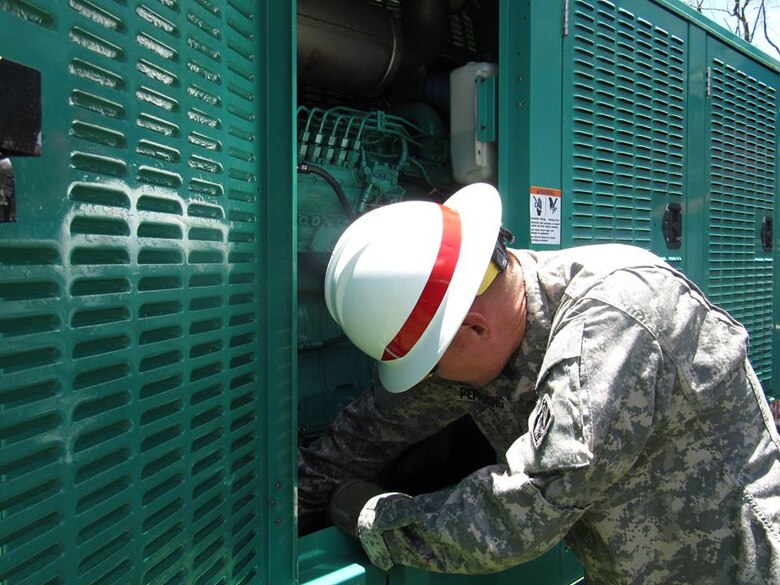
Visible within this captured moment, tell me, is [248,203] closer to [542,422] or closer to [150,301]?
[150,301]

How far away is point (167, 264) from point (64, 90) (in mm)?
332

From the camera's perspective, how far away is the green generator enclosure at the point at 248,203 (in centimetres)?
78

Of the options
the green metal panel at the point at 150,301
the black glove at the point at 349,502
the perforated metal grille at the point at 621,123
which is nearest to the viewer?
the green metal panel at the point at 150,301

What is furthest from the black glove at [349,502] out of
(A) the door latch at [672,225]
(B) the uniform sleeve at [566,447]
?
(A) the door latch at [672,225]

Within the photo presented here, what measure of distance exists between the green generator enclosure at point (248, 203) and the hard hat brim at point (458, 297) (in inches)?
10.7

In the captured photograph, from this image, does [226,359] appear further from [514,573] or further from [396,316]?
[514,573]

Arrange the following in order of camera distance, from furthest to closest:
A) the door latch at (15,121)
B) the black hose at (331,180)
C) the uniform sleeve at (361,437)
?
the black hose at (331,180)
the uniform sleeve at (361,437)
the door latch at (15,121)

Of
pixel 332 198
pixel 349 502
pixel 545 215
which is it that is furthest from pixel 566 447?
pixel 332 198

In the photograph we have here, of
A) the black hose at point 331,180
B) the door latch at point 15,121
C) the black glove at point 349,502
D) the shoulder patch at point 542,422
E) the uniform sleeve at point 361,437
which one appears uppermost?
the black hose at point 331,180

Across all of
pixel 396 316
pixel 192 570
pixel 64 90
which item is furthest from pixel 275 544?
pixel 64 90

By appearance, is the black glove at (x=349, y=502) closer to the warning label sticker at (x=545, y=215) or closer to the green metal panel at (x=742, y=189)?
the warning label sticker at (x=545, y=215)

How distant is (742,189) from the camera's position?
329cm

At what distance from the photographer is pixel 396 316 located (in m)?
1.35

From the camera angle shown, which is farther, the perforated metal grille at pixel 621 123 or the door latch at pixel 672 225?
the door latch at pixel 672 225
